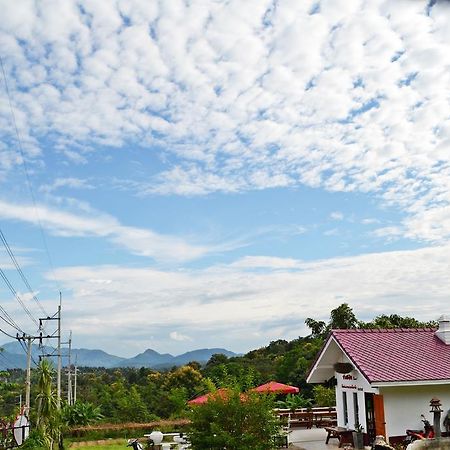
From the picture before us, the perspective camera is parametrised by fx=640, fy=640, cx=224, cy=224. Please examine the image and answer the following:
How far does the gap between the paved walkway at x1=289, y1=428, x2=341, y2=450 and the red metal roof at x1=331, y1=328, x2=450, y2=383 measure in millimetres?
2843

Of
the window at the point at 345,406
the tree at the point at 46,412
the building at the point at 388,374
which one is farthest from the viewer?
the tree at the point at 46,412

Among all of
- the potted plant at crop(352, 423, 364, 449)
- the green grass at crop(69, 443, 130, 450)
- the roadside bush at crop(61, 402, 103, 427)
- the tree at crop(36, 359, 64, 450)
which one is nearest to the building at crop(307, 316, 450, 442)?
the potted plant at crop(352, 423, 364, 449)

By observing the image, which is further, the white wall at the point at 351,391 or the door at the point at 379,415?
the white wall at the point at 351,391

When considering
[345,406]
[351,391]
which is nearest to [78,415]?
[345,406]

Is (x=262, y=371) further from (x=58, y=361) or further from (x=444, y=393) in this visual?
(x=444, y=393)

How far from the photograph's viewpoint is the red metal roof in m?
17.3

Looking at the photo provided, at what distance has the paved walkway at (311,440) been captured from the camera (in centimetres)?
1915

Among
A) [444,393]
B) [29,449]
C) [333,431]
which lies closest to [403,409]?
[444,393]

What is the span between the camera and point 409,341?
1969 centimetres

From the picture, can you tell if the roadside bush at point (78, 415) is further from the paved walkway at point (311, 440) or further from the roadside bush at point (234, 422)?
the roadside bush at point (234, 422)

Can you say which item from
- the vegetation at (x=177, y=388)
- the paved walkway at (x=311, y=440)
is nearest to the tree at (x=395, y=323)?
the vegetation at (x=177, y=388)

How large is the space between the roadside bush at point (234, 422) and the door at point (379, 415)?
425cm

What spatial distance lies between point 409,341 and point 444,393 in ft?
7.25

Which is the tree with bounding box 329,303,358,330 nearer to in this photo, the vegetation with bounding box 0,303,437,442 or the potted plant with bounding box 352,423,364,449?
the vegetation with bounding box 0,303,437,442
